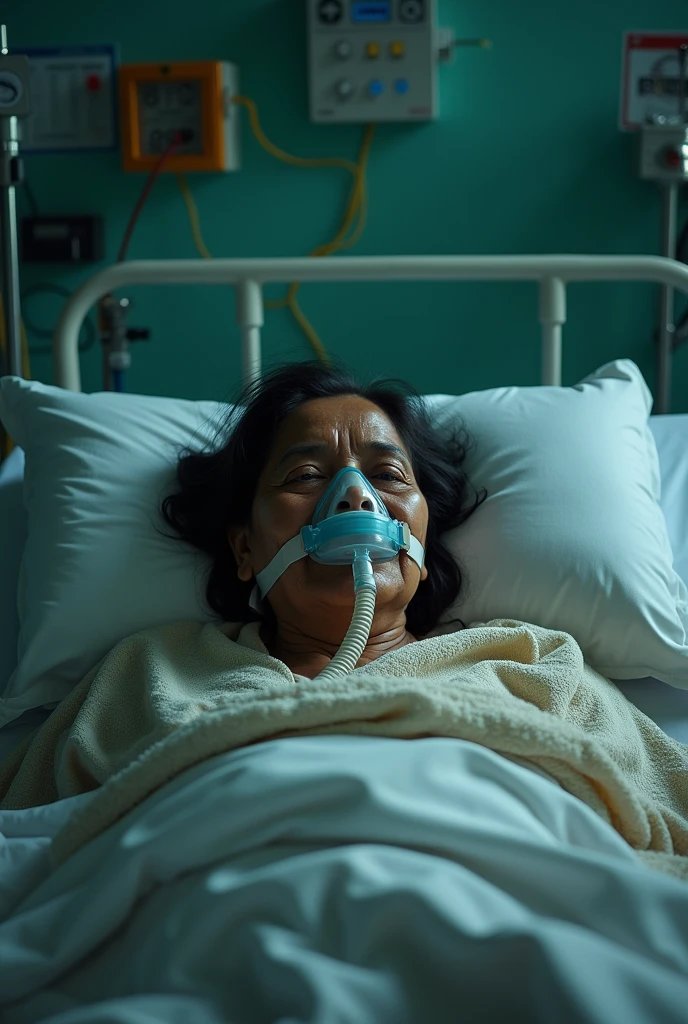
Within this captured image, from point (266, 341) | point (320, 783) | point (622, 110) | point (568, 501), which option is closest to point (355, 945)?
point (320, 783)

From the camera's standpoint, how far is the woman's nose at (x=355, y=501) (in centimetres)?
153

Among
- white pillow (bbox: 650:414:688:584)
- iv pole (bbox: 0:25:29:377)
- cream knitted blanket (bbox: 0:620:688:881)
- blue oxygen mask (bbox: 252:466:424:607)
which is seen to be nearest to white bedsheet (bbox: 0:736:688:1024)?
cream knitted blanket (bbox: 0:620:688:881)

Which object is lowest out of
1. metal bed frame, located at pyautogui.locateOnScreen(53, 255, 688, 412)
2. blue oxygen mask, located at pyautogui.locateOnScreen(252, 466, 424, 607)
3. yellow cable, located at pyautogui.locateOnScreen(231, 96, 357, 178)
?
blue oxygen mask, located at pyautogui.locateOnScreen(252, 466, 424, 607)

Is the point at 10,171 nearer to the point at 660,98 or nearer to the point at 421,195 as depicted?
the point at 421,195

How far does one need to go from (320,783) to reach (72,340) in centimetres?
145

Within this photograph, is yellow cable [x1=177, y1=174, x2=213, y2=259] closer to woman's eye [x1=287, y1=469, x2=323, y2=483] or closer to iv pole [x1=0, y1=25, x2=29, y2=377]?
iv pole [x1=0, y1=25, x2=29, y2=377]

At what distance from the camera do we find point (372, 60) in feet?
9.22

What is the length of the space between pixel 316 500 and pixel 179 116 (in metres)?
1.71

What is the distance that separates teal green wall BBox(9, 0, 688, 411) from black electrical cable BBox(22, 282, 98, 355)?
0.09ft

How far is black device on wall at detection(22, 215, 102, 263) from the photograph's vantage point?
2.96m

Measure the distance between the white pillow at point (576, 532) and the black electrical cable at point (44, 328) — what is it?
1454mm

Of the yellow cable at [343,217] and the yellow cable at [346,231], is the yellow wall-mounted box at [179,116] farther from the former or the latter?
the yellow cable at [346,231]

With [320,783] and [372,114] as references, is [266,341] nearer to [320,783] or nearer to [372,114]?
[372,114]

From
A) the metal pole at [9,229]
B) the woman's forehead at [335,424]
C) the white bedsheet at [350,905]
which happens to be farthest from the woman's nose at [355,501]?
the metal pole at [9,229]
